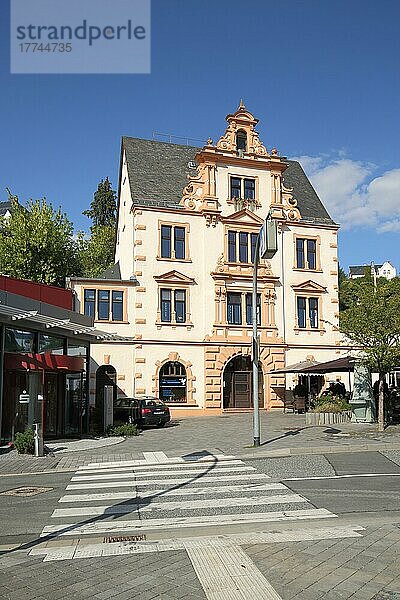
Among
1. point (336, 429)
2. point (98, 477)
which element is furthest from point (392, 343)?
point (98, 477)

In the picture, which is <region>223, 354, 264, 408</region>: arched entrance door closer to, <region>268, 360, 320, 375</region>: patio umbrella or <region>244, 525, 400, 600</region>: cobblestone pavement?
<region>268, 360, 320, 375</region>: patio umbrella

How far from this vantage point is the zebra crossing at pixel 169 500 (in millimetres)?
9727

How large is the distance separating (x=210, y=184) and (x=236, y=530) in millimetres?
32406

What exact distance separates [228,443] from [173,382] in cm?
1655

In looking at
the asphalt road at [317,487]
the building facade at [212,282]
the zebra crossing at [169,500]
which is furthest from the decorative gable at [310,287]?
the zebra crossing at [169,500]

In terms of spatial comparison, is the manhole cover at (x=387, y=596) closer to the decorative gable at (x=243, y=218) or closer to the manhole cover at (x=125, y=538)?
the manhole cover at (x=125, y=538)

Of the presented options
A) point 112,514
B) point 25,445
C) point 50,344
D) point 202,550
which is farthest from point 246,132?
point 202,550

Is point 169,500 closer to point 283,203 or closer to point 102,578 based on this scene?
point 102,578

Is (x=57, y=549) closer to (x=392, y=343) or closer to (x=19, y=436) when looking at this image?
(x=19, y=436)

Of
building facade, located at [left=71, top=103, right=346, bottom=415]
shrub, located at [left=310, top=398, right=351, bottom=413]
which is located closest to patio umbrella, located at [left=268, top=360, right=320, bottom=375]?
building facade, located at [left=71, top=103, right=346, bottom=415]

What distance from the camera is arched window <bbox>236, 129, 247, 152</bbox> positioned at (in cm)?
4144

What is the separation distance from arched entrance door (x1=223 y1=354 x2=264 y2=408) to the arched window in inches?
526

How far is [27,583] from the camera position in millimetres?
6754

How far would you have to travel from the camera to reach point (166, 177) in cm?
4181
